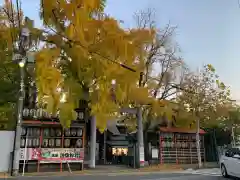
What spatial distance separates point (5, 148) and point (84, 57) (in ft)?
24.0

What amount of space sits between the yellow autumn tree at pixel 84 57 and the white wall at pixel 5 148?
3184 millimetres

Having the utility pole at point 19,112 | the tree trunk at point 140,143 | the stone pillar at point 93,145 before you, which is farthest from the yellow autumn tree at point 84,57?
the tree trunk at point 140,143

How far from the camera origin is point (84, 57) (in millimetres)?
15398

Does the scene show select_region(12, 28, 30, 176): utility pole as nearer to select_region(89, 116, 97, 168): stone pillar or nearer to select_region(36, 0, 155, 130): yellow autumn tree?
select_region(36, 0, 155, 130): yellow autumn tree

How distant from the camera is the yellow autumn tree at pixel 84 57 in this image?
14.8 meters

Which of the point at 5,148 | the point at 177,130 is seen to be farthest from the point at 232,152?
the point at 5,148

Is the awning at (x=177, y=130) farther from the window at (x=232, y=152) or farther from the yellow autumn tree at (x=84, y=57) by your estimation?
the window at (x=232, y=152)

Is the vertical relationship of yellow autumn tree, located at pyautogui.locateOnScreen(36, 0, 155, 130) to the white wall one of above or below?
above

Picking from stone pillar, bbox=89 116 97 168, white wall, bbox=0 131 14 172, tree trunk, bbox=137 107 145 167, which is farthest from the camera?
tree trunk, bbox=137 107 145 167

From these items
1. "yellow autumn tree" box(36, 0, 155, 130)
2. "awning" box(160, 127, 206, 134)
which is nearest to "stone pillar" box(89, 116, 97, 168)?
"yellow autumn tree" box(36, 0, 155, 130)

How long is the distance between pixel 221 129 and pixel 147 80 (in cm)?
1045

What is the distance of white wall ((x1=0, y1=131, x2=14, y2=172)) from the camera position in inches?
578

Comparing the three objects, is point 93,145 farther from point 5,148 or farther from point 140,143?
point 5,148

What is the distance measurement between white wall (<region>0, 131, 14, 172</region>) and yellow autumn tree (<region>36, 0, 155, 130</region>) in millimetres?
3184
